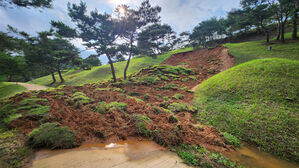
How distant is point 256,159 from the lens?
12.6 feet

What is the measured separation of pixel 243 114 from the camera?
5.81 metres

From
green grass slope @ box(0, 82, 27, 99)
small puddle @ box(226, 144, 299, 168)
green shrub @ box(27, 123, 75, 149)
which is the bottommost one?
small puddle @ box(226, 144, 299, 168)

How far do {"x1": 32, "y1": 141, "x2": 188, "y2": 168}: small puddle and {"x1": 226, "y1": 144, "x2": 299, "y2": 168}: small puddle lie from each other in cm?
236

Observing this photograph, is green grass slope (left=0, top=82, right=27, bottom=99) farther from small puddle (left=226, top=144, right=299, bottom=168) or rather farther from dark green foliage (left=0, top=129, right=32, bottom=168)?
small puddle (left=226, top=144, right=299, bottom=168)

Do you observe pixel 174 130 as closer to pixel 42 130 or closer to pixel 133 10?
pixel 42 130

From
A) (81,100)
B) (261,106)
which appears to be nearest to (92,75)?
(81,100)

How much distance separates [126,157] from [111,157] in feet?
1.40

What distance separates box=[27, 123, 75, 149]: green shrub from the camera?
118 inches

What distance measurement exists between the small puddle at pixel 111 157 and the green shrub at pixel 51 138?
204 millimetres

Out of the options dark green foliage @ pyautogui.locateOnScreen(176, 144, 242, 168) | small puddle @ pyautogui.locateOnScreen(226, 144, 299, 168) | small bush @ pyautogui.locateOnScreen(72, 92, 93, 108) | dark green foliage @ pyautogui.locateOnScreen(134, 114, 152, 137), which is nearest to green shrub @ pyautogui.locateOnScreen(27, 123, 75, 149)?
dark green foliage @ pyautogui.locateOnScreen(134, 114, 152, 137)

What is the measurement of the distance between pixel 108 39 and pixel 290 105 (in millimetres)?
17706

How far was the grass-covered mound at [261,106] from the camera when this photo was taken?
4480 mm

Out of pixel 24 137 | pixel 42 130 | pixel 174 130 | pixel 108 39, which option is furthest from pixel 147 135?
pixel 108 39

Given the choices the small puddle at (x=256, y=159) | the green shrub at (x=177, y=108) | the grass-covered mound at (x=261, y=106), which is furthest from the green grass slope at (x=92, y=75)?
the small puddle at (x=256, y=159)
